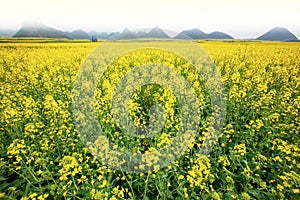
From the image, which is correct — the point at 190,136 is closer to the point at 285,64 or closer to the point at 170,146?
the point at 170,146

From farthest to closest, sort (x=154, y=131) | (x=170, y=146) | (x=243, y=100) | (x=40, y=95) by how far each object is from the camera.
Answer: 1. (x=40, y=95)
2. (x=243, y=100)
3. (x=154, y=131)
4. (x=170, y=146)

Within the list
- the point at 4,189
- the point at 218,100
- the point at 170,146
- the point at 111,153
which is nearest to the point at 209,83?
the point at 218,100

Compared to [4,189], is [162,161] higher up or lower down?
higher up

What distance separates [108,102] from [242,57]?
27.7 ft

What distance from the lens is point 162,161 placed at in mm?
2715

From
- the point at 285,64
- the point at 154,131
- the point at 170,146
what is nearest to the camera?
the point at 170,146

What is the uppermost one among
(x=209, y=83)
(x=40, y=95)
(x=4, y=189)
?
(x=209, y=83)

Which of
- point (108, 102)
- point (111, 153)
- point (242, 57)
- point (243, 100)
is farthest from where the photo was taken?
point (242, 57)

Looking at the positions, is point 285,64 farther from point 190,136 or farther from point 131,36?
point 131,36

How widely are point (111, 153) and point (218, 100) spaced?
3317 millimetres

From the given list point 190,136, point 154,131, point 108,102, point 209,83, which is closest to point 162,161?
point 190,136

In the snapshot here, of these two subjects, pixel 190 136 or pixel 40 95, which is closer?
pixel 190 136

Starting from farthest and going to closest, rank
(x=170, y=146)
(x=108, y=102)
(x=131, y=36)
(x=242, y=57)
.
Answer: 1. (x=131, y=36)
2. (x=242, y=57)
3. (x=108, y=102)
4. (x=170, y=146)

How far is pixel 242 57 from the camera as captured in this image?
10.7 metres
